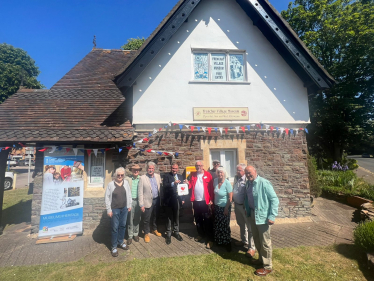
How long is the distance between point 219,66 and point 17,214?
8863mm

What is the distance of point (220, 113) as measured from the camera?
6379 millimetres

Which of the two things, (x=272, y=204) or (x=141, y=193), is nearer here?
(x=272, y=204)

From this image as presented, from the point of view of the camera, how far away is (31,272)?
3.83 metres

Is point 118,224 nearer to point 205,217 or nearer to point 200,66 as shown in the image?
point 205,217

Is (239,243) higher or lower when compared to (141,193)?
lower

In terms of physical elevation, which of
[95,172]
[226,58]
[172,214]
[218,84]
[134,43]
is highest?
[134,43]

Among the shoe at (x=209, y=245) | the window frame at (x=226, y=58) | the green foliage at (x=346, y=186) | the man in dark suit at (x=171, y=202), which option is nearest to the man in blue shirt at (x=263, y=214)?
the shoe at (x=209, y=245)

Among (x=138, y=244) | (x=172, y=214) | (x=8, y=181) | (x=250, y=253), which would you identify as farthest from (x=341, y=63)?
(x=8, y=181)

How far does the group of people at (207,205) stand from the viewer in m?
3.65

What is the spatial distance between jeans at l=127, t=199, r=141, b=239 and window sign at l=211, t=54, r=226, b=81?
175 inches

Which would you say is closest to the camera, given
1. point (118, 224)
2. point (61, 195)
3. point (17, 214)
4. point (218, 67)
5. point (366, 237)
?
point (366, 237)

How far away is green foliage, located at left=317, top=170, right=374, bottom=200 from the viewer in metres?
7.97

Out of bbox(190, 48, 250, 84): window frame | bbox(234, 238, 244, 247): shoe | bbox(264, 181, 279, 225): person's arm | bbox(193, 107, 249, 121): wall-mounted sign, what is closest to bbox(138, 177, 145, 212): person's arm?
bbox(234, 238, 244, 247): shoe

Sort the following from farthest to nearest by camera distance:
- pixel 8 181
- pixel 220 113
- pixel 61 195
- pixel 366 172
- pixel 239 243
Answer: pixel 366 172, pixel 8 181, pixel 220 113, pixel 61 195, pixel 239 243
